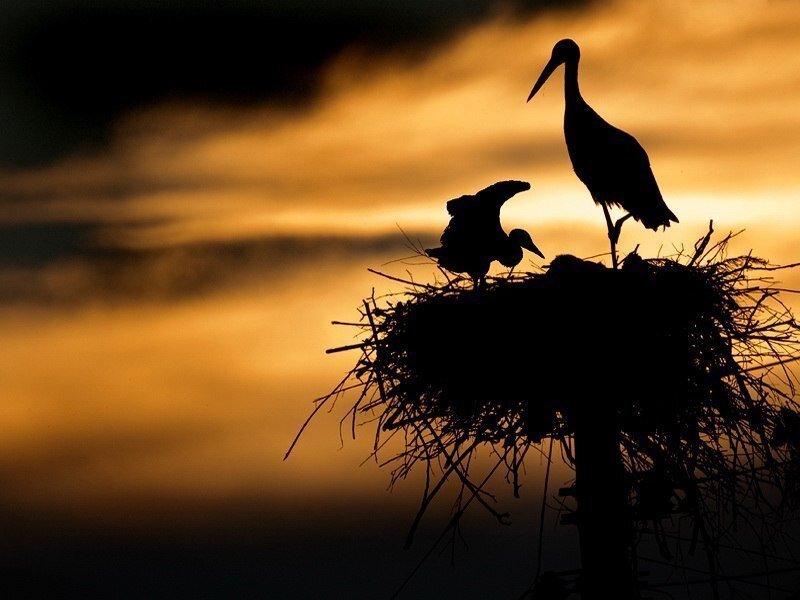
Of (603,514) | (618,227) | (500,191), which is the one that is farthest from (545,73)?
(603,514)

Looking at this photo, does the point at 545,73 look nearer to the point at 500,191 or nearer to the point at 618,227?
the point at 618,227

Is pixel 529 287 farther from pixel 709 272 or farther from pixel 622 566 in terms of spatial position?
pixel 622 566

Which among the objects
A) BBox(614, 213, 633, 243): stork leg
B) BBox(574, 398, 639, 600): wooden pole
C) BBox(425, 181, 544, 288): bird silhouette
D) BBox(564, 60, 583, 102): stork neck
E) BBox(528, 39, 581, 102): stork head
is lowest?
BBox(574, 398, 639, 600): wooden pole

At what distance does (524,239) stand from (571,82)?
66.8 inches

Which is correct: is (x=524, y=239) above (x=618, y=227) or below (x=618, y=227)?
below

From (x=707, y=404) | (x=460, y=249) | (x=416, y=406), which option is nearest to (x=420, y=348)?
(x=416, y=406)

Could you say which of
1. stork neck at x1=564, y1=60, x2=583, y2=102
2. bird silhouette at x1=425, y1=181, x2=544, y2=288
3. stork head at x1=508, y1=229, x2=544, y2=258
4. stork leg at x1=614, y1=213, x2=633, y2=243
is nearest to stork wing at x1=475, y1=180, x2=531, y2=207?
bird silhouette at x1=425, y1=181, x2=544, y2=288

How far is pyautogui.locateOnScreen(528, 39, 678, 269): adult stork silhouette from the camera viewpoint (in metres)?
8.34

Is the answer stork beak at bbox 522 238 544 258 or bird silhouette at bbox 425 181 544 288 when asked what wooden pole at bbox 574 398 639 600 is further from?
stork beak at bbox 522 238 544 258

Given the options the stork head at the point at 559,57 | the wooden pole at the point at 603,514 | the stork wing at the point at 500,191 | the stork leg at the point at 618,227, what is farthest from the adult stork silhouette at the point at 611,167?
the wooden pole at the point at 603,514

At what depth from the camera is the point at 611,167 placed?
8.35 meters

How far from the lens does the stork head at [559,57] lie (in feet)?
30.2

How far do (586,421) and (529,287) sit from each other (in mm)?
763

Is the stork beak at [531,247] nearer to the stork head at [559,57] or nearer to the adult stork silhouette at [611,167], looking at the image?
→ the adult stork silhouette at [611,167]
